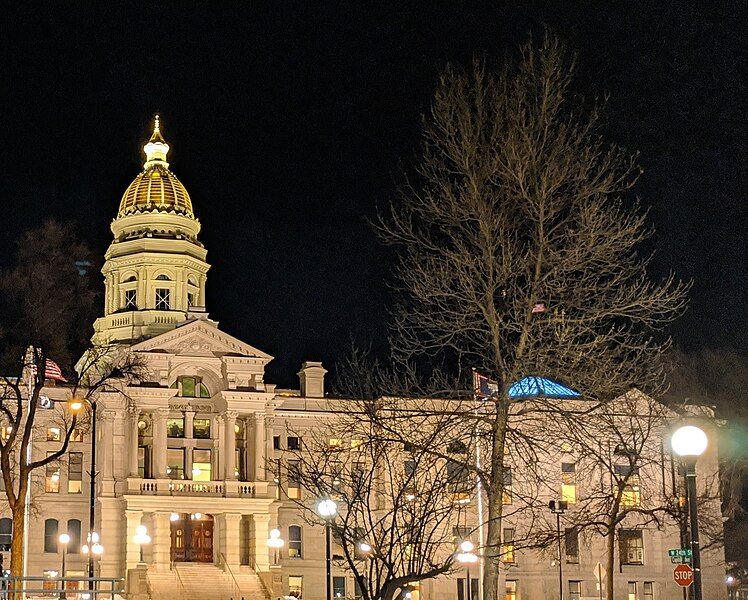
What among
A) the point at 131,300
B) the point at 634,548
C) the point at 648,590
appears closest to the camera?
the point at 648,590

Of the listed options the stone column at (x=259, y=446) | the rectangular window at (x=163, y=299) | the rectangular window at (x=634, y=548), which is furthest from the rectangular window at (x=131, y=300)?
the rectangular window at (x=634, y=548)

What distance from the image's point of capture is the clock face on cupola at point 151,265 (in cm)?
8694

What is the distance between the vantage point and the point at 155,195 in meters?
92.4

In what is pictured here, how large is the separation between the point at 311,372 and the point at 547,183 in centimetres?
5930

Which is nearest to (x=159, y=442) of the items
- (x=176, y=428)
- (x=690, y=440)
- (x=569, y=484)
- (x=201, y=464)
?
(x=176, y=428)

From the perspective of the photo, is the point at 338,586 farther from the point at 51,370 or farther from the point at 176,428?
the point at 51,370

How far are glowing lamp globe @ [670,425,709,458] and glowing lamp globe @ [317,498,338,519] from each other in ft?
40.1

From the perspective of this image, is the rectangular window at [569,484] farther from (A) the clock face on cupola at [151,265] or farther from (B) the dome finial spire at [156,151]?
(B) the dome finial spire at [156,151]

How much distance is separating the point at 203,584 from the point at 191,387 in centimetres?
1342

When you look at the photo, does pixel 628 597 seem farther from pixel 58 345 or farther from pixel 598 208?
pixel 598 208

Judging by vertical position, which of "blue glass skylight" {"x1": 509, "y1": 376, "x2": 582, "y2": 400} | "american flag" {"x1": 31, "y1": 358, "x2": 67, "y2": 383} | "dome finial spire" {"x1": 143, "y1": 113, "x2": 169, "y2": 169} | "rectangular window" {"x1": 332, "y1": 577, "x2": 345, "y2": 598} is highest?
"dome finial spire" {"x1": 143, "y1": 113, "x2": 169, "y2": 169}

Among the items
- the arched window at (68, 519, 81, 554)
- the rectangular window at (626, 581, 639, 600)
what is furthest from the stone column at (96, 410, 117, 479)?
the rectangular window at (626, 581, 639, 600)

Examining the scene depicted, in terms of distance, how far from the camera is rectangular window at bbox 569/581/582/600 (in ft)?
280

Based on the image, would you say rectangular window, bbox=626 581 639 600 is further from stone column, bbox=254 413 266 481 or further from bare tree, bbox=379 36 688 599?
bare tree, bbox=379 36 688 599
